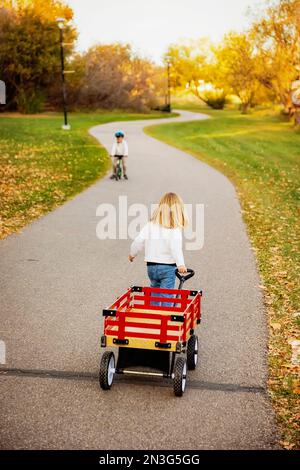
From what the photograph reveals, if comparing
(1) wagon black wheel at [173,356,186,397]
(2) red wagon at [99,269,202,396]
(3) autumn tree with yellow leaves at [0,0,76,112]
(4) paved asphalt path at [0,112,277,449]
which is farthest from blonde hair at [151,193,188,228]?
(3) autumn tree with yellow leaves at [0,0,76,112]

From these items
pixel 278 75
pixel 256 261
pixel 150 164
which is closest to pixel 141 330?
pixel 256 261

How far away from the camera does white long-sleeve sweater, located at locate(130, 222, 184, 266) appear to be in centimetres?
638

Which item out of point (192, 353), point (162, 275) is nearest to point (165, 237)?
point (162, 275)

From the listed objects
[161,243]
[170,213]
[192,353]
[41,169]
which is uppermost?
[170,213]

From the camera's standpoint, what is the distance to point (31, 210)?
14.5m

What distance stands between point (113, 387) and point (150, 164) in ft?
58.8

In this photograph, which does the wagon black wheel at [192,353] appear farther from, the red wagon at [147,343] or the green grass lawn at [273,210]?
the green grass lawn at [273,210]

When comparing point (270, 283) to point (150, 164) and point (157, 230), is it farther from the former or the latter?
point (150, 164)

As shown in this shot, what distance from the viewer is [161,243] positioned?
643 cm

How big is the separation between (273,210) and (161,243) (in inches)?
383

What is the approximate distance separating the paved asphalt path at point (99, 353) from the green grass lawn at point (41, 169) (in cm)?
208

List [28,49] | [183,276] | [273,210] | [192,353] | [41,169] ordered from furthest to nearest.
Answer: [28,49] < [41,169] < [273,210] < [183,276] < [192,353]

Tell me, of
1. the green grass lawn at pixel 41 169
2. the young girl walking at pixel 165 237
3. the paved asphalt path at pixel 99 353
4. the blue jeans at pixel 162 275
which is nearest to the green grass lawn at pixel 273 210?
the paved asphalt path at pixel 99 353

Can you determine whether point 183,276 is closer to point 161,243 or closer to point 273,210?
point 161,243
